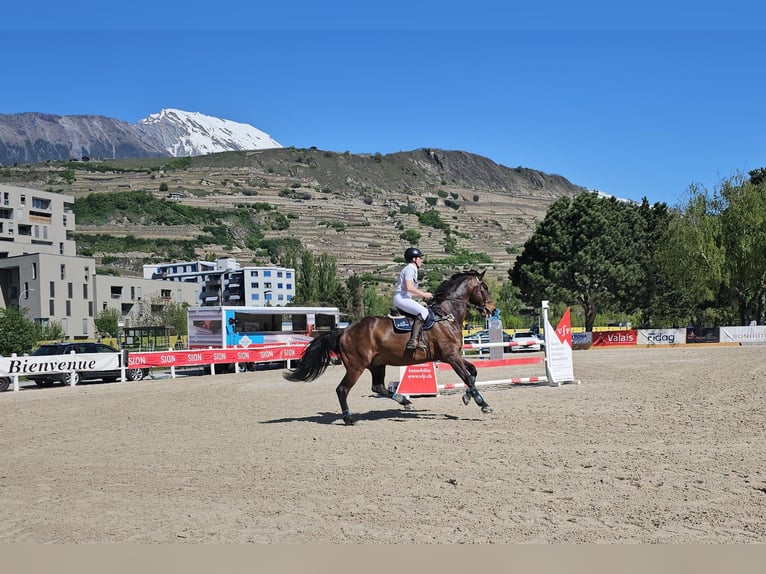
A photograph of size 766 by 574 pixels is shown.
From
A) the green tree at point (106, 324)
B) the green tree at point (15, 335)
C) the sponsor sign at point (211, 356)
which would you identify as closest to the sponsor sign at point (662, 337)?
the sponsor sign at point (211, 356)

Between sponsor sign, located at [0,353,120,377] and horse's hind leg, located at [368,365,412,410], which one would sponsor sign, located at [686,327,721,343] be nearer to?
sponsor sign, located at [0,353,120,377]

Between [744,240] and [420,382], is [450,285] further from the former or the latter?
[744,240]

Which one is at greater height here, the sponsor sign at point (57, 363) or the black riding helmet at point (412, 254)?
the black riding helmet at point (412, 254)

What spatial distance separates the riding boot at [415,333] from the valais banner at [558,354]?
678 centimetres

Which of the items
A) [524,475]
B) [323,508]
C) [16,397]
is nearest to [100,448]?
[323,508]

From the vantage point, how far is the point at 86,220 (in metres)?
172

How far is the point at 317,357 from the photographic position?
41.8 feet

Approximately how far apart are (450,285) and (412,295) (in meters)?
1.41

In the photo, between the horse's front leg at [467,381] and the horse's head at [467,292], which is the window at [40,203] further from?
the horse's front leg at [467,381]

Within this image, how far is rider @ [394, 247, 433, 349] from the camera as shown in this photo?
12.2 m

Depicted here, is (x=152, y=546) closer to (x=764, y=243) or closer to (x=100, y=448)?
(x=100, y=448)

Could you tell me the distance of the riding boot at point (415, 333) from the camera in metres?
12.1

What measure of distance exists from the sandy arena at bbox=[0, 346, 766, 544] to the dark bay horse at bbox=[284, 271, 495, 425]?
27.2 inches

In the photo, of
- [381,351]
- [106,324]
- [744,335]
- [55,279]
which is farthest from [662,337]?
[55,279]
